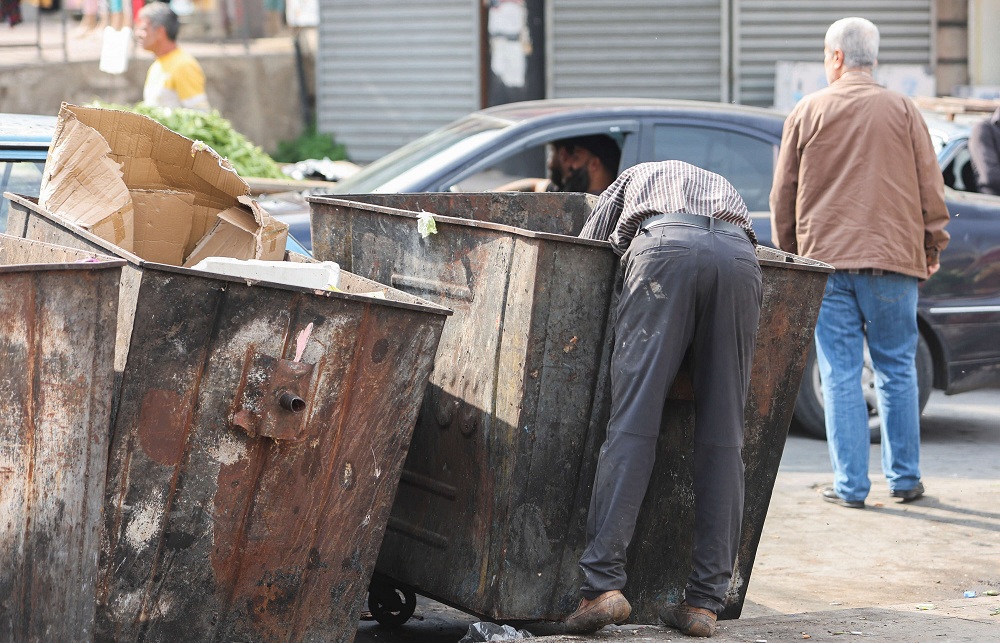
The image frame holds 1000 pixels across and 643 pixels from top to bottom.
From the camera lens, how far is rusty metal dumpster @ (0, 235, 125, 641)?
9.83 feet

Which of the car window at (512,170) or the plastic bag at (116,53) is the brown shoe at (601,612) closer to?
the car window at (512,170)

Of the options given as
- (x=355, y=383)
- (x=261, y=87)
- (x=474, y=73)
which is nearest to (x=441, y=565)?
(x=355, y=383)

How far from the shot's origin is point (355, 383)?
137 inches

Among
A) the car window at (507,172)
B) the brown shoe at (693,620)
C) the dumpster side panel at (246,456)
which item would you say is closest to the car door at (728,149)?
the car window at (507,172)

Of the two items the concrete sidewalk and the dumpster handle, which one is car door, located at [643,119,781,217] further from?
the dumpster handle

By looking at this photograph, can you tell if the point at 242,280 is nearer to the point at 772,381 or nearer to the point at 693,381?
the point at 693,381

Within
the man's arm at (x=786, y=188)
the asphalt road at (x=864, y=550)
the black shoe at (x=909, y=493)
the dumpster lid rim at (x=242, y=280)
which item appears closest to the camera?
the dumpster lid rim at (x=242, y=280)

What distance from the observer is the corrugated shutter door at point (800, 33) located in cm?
1314

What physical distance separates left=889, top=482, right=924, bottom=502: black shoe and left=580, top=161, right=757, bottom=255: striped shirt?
246 centimetres

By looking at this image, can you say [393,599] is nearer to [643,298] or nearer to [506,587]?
[506,587]

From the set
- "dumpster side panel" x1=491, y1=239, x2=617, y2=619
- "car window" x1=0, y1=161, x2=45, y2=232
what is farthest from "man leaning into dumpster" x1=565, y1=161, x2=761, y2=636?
"car window" x1=0, y1=161, x2=45, y2=232

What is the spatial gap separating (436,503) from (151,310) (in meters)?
1.20

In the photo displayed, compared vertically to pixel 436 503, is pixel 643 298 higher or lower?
higher

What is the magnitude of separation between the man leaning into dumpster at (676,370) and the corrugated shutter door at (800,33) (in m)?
9.59
